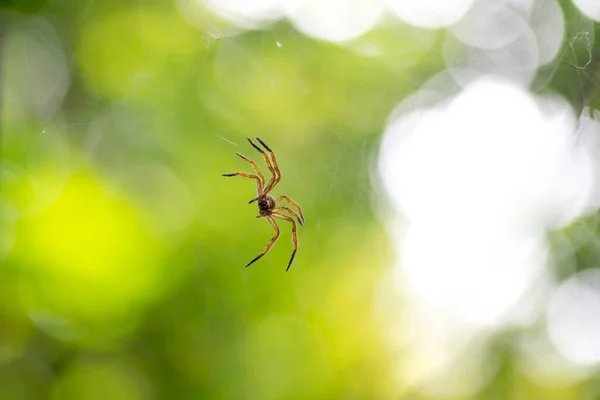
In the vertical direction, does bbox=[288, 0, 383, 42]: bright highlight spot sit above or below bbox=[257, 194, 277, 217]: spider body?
above

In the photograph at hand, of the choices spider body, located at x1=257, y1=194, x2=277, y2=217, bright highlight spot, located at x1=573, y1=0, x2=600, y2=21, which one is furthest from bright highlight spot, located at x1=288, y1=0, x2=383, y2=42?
spider body, located at x1=257, y1=194, x2=277, y2=217

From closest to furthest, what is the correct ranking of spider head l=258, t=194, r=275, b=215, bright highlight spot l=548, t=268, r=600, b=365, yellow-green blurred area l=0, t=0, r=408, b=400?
1. spider head l=258, t=194, r=275, b=215
2. yellow-green blurred area l=0, t=0, r=408, b=400
3. bright highlight spot l=548, t=268, r=600, b=365

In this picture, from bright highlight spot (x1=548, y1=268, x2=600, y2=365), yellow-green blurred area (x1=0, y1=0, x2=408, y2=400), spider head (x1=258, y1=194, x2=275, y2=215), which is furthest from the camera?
bright highlight spot (x1=548, y1=268, x2=600, y2=365)

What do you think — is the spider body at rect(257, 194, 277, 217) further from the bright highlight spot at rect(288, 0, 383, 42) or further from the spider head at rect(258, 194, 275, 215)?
the bright highlight spot at rect(288, 0, 383, 42)

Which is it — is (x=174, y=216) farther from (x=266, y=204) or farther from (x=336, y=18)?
(x=336, y=18)

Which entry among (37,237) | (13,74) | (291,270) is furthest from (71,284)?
(13,74)

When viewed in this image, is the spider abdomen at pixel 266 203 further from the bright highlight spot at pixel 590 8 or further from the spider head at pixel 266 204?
the bright highlight spot at pixel 590 8

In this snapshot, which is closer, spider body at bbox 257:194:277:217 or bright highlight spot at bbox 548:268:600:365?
spider body at bbox 257:194:277:217

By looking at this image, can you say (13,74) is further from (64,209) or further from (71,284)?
(71,284)

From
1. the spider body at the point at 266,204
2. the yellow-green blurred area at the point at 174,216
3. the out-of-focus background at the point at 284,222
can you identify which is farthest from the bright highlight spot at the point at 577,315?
the spider body at the point at 266,204
